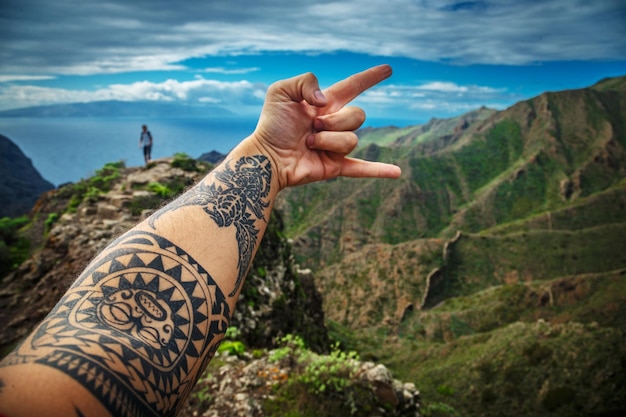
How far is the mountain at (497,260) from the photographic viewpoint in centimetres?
3466

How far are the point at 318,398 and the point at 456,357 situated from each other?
46839 mm

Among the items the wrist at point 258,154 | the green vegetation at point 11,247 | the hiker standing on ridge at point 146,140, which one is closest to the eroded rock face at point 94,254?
the green vegetation at point 11,247

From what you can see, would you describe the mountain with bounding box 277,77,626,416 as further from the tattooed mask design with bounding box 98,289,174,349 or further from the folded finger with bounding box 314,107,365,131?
the tattooed mask design with bounding box 98,289,174,349

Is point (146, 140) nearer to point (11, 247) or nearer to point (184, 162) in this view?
point (184, 162)

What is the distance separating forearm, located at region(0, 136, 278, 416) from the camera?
157 cm

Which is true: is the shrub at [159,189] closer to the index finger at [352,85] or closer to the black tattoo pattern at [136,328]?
the index finger at [352,85]

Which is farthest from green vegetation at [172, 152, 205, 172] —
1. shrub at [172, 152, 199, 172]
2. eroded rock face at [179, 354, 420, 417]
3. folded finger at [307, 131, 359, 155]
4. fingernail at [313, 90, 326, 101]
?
fingernail at [313, 90, 326, 101]

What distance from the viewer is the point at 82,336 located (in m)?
1.65

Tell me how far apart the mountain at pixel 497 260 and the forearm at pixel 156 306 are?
10.6m

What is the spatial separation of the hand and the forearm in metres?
0.57

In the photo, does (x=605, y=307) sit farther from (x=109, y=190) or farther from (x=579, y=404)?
(x=109, y=190)

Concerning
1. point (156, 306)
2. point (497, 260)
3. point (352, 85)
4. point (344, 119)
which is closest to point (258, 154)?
point (344, 119)

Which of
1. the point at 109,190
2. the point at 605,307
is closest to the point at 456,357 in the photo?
the point at 605,307

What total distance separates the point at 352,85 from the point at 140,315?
7.14ft
